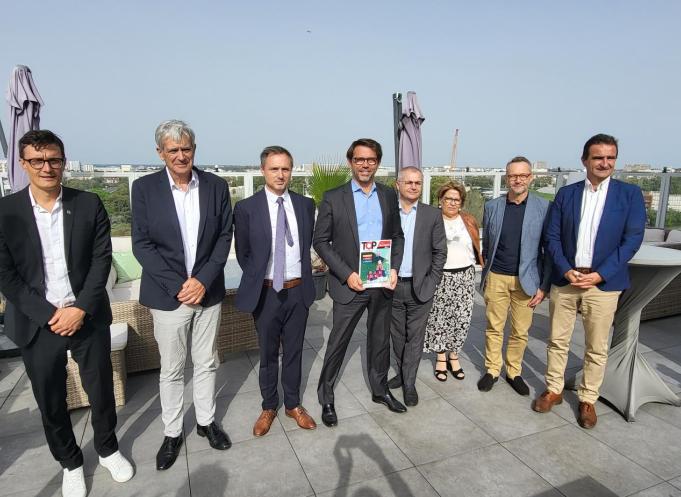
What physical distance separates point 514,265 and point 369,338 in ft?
3.94

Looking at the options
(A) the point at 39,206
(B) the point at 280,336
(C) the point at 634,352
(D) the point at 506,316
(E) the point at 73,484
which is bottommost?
(E) the point at 73,484

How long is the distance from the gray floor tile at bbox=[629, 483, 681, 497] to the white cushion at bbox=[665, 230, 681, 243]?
528cm

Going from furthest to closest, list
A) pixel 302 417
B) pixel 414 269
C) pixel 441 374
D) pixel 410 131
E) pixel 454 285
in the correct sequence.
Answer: pixel 410 131
pixel 441 374
pixel 454 285
pixel 414 269
pixel 302 417

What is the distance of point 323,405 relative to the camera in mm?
2721

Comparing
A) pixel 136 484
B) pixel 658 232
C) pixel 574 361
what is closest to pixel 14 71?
pixel 136 484

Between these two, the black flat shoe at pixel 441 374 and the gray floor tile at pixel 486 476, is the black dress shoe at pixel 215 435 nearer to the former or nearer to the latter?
the gray floor tile at pixel 486 476

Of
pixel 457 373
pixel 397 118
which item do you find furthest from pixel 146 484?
pixel 397 118

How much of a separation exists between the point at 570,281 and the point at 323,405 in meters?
1.81

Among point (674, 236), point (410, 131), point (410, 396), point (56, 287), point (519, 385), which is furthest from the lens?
point (674, 236)

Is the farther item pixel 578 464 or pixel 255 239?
pixel 255 239

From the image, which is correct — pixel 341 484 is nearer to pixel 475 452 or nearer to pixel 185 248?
pixel 475 452

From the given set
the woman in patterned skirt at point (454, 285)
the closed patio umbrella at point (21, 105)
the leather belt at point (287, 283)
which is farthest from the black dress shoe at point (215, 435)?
the closed patio umbrella at point (21, 105)

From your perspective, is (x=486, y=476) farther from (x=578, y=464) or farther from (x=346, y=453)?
(x=346, y=453)

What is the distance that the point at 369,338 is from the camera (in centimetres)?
279
